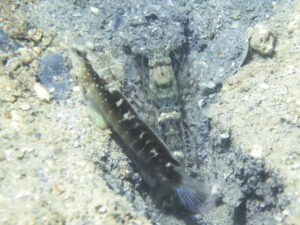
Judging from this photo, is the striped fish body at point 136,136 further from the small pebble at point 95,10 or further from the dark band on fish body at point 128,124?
the small pebble at point 95,10

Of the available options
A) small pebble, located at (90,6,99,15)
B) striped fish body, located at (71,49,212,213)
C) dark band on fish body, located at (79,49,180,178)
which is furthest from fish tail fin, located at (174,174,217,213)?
small pebble, located at (90,6,99,15)

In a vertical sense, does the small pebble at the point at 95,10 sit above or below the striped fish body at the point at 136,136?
above

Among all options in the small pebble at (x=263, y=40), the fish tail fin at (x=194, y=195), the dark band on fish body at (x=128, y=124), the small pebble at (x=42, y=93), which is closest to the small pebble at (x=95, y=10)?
the dark band on fish body at (x=128, y=124)

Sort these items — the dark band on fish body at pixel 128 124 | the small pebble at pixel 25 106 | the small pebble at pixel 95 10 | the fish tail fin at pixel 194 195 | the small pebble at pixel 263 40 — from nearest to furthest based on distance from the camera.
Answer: the small pebble at pixel 25 106, the dark band on fish body at pixel 128 124, the fish tail fin at pixel 194 195, the small pebble at pixel 263 40, the small pebble at pixel 95 10

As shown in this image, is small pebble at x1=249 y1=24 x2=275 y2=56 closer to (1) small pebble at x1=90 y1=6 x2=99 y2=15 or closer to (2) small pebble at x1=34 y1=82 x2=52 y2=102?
(1) small pebble at x1=90 y1=6 x2=99 y2=15

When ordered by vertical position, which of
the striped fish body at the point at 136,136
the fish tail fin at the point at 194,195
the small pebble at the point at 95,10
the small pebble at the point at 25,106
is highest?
the small pebble at the point at 95,10

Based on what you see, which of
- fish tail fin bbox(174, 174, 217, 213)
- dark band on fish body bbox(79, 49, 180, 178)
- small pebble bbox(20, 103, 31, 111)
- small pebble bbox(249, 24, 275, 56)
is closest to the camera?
small pebble bbox(20, 103, 31, 111)

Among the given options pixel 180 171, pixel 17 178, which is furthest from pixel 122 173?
pixel 17 178

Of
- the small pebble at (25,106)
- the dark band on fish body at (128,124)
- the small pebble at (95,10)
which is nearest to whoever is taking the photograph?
the small pebble at (25,106)
